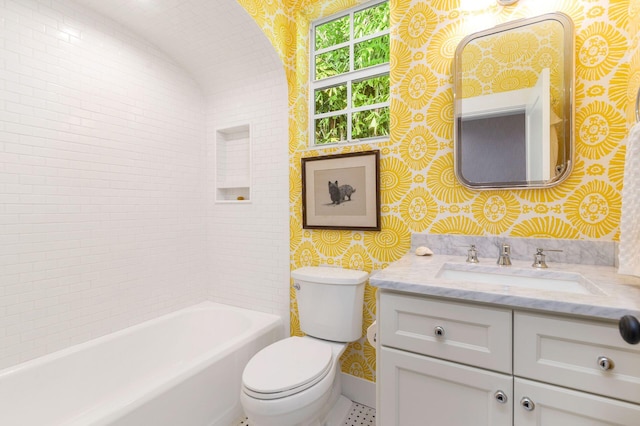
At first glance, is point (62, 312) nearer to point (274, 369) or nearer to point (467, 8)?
point (274, 369)

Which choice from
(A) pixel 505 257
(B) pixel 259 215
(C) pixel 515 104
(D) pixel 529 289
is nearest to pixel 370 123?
(C) pixel 515 104

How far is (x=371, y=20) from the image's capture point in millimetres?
1966

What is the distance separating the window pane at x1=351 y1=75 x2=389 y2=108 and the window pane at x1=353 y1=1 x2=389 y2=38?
0.32 metres

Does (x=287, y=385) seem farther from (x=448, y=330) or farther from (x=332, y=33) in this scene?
(x=332, y=33)

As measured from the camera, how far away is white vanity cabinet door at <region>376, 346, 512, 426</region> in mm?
902

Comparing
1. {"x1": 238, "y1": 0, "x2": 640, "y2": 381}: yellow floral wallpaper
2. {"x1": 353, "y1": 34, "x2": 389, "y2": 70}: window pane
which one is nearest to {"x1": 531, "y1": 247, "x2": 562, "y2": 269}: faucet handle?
{"x1": 238, "y1": 0, "x2": 640, "y2": 381}: yellow floral wallpaper

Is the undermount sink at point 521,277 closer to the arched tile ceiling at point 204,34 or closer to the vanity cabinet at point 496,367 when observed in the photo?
the vanity cabinet at point 496,367

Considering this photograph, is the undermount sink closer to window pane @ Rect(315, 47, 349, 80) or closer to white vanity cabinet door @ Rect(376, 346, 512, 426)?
white vanity cabinet door @ Rect(376, 346, 512, 426)

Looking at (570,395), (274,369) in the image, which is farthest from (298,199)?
(570,395)

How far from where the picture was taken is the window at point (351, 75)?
1.93 metres

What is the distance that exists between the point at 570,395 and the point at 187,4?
2.47m

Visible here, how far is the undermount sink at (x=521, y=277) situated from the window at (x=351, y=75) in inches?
40.0

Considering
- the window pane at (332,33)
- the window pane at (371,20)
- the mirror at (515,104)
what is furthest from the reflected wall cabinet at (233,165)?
the mirror at (515,104)

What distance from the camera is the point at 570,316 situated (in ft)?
2.66
